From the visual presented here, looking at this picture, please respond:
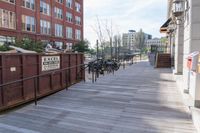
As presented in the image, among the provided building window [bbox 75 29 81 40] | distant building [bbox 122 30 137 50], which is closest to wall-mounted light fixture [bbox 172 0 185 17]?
building window [bbox 75 29 81 40]

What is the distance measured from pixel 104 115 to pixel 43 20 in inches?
1019

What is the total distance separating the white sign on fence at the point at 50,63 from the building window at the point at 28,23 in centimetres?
1896

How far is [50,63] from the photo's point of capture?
7.17 m

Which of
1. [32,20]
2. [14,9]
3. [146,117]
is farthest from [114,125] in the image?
[32,20]

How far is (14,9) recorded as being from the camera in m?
23.0

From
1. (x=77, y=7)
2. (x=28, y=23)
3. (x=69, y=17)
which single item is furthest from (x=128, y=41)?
(x=28, y=23)

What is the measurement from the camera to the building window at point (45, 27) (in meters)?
27.8

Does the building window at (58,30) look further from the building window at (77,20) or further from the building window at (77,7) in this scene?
the building window at (77,7)

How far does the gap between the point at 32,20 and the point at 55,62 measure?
20.7 metres

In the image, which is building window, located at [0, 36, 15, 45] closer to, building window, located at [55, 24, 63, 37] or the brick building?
A: the brick building

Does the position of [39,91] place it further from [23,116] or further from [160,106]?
[160,106]

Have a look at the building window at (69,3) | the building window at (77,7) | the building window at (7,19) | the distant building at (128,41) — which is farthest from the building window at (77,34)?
the building window at (7,19)

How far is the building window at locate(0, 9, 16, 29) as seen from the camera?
21.5 m

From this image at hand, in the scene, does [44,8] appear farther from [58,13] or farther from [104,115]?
[104,115]
